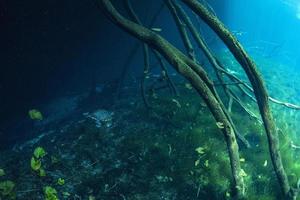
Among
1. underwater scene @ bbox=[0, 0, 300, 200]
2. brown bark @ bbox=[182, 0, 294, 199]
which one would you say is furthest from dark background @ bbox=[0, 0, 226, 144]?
brown bark @ bbox=[182, 0, 294, 199]

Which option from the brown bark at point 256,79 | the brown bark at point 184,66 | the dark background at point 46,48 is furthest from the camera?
the dark background at point 46,48

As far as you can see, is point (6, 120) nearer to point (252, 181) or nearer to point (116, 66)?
point (116, 66)

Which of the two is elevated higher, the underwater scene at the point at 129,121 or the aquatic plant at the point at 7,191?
the underwater scene at the point at 129,121

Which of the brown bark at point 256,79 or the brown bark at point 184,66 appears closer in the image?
the brown bark at point 184,66

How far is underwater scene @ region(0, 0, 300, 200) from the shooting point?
195 inches

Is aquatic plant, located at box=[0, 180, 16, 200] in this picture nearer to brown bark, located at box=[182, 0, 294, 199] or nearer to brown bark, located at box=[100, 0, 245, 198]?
brown bark, located at box=[100, 0, 245, 198]

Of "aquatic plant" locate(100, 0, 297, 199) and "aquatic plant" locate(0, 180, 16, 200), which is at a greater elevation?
"aquatic plant" locate(100, 0, 297, 199)

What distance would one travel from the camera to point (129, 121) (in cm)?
767

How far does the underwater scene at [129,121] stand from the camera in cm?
494

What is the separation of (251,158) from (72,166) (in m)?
3.61

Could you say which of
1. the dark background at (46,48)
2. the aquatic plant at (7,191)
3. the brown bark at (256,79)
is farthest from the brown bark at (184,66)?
the dark background at (46,48)

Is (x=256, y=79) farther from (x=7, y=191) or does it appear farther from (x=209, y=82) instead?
(x=7, y=191)

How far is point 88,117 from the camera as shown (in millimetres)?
7996

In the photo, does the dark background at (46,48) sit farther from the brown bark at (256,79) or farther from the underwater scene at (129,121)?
the brown bark at (256,79)
